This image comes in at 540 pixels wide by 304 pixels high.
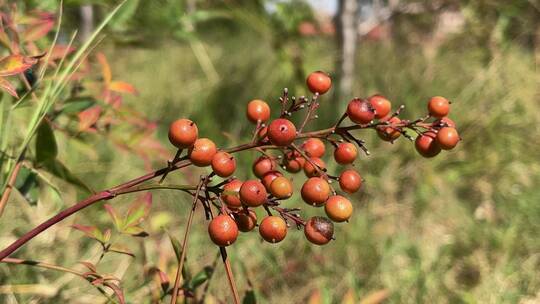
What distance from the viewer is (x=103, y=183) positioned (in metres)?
1.79

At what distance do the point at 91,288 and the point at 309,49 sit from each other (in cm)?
145

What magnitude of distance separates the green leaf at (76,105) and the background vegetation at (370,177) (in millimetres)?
143

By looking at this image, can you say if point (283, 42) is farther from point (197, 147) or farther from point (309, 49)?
point (197, 147)

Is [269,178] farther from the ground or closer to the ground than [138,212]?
farther from the ground

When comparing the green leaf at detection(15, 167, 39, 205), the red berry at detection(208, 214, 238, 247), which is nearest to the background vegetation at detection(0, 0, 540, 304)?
the green leaf at detection(15, 167, 39, 205)

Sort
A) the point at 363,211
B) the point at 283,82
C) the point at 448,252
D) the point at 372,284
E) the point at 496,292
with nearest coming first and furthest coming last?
1. the point at 496,292
2. the point at 372,284
3. the point at 448,252
4. the point at 363,211
5. the point at 283,82

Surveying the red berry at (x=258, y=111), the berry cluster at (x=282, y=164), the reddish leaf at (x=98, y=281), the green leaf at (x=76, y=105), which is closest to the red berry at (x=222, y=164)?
the berry cluster at (x=282, y=164)

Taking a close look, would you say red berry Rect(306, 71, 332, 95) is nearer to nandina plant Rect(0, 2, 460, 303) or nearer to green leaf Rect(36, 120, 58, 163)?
nandina plant Rect(0, 2, 460, 303)

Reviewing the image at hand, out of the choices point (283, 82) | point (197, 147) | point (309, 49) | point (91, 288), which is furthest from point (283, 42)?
point (197, 147)

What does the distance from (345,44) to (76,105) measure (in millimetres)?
1338

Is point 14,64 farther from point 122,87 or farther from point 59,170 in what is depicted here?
point 122,87

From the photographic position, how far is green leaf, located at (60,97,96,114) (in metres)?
1.00

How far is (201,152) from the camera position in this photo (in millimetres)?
578

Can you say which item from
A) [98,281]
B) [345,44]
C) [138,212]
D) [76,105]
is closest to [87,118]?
[76,105]
